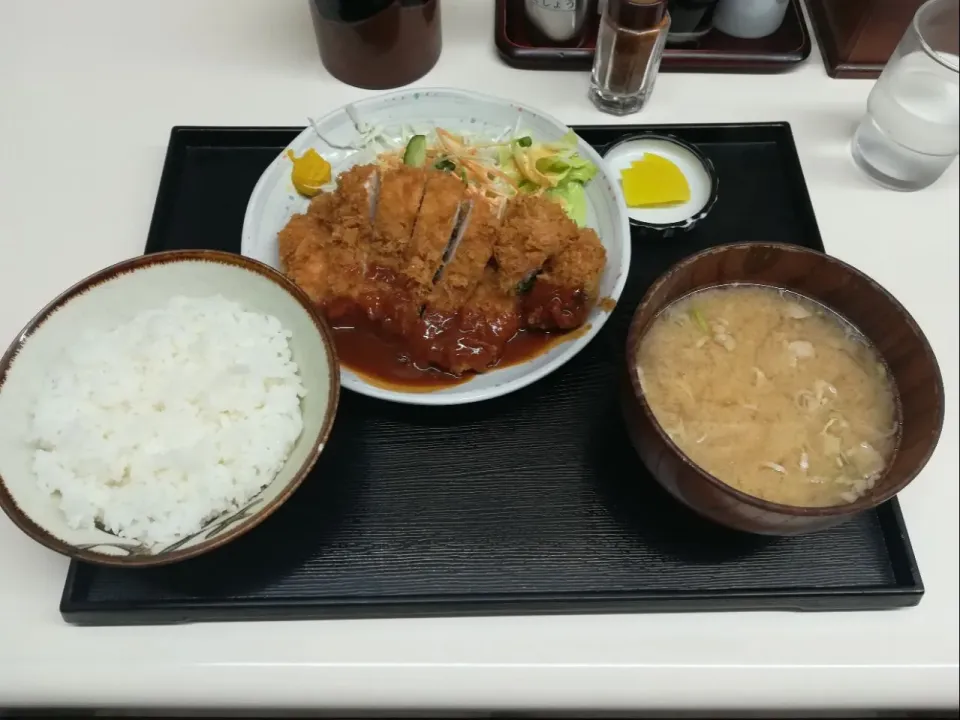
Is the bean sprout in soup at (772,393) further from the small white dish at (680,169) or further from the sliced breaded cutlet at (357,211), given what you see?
the sliced breaded cutlet at (357,211)

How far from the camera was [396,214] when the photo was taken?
1.51 meters

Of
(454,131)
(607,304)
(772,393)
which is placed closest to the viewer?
(772,393)

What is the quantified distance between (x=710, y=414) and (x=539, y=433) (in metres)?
0.34

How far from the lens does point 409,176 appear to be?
5.03ft

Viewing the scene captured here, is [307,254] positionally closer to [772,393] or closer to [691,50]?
[772,393]

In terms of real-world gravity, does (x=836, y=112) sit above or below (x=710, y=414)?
above

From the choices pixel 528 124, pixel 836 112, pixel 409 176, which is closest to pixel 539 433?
pixel 409 176

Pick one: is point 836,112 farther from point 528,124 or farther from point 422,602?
point 422,602

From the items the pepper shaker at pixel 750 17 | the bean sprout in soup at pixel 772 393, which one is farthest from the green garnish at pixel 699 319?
the pepper shaker at pixel 750 17

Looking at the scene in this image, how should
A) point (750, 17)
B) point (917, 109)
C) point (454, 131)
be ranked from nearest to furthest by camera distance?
point (917, 109) < point (454, 131) < point (750, 17)

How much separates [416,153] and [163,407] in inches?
32.1

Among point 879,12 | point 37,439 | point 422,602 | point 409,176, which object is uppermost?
point 879,12

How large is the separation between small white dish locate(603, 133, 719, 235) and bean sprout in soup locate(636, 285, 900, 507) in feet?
1.19

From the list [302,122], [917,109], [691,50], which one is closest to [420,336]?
[302,122]
